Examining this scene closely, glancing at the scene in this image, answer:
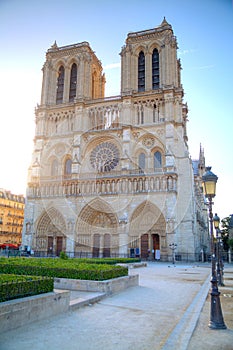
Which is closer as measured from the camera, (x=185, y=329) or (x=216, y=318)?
(x=185, y=329)

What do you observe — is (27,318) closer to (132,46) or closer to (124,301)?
(124,301)

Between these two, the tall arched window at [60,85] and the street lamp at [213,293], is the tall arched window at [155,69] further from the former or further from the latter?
the street lamp at [213,293]

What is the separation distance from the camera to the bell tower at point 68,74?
125ft

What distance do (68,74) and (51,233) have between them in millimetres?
20850

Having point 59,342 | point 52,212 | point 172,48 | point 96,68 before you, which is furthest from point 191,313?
point 96,68

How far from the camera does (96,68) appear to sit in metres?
42.2

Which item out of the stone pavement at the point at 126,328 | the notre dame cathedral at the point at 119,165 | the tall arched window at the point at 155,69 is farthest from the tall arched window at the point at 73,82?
the stone pavement at the point at 126,328

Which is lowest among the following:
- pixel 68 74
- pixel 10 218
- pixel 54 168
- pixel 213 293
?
pixel 213 293

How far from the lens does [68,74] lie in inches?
1559

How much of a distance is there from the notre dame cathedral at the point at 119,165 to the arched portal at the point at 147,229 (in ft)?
0.34

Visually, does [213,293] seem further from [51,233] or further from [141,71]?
[141,71]

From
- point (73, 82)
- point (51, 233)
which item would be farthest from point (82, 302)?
point (73, 82)

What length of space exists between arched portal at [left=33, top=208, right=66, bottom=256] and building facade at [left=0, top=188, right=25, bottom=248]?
12.3 m

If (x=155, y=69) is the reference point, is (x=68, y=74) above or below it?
above
